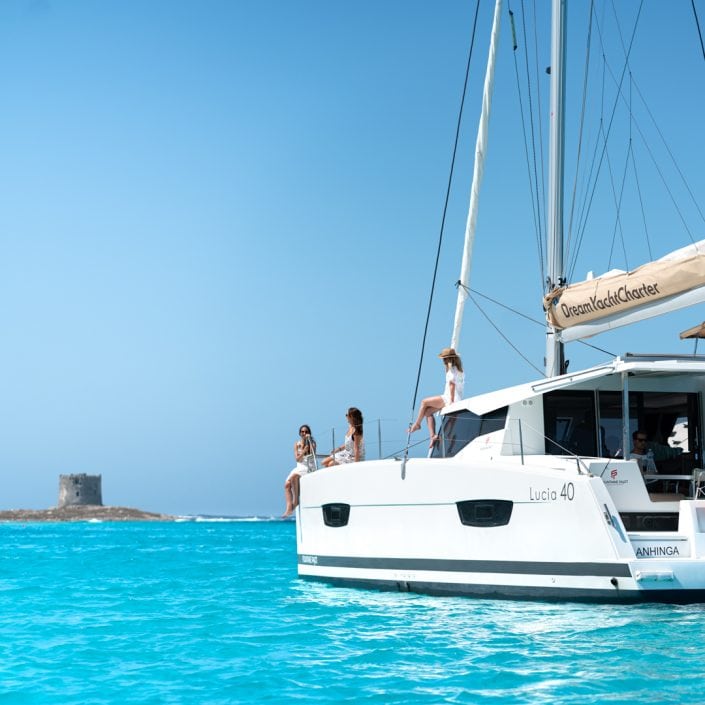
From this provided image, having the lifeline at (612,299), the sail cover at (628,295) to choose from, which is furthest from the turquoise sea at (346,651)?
the lifeline at (612,299)

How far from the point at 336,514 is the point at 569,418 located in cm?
340

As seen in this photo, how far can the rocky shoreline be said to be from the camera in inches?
3834

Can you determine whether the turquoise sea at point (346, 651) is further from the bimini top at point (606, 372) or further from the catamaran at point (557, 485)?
the bimini top at point (606, 372)

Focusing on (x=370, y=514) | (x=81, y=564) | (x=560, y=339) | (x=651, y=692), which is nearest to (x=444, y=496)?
(x=370, y=514)

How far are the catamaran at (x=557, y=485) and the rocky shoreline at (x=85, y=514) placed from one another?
288 ft

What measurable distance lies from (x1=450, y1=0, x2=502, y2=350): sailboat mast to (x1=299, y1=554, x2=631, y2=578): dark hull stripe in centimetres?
377

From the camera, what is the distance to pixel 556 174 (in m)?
14.3

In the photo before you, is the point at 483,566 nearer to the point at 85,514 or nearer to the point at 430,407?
the point at 430,407

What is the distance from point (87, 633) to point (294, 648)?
2771 mm

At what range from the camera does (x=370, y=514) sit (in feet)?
41.1

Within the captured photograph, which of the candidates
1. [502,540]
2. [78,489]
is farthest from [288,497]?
[78,489]

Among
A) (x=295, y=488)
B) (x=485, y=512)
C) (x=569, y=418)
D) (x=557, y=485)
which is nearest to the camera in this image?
(x=557, y=485)

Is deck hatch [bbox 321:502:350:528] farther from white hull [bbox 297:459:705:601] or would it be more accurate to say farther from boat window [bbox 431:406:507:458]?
boat window [bbox 431:406:507:458]

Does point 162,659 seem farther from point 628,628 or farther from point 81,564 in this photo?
point 81,564
